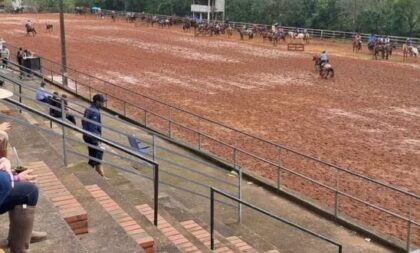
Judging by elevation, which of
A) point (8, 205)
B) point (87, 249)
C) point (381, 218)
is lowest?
point (381, 218)

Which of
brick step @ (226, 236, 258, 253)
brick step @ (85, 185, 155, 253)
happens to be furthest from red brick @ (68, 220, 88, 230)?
brick step @ (226, 236, 258, 253)

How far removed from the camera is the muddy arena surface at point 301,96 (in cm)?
1340

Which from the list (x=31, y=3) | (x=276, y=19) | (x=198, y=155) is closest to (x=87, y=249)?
(x=198, y=155)

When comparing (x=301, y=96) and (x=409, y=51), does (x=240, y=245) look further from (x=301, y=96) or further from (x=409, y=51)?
(x=409, y=51)

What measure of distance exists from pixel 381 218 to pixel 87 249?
6.84m

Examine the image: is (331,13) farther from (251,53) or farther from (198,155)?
(198,155)

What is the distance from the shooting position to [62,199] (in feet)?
23.1

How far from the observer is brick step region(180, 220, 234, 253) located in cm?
788

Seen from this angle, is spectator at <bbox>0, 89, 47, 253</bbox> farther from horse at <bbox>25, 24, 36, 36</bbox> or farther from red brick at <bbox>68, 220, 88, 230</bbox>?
horse at <bbox>25, 24, 36, 36</bbox>

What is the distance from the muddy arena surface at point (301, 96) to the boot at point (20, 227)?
7067mm

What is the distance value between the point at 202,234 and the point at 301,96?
1617 centimetres

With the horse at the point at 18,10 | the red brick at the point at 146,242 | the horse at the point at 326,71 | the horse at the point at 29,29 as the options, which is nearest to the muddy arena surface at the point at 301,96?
the horse at the point at 326,71

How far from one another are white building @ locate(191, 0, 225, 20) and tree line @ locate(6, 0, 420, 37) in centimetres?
98

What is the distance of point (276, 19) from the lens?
65438 millimetres
